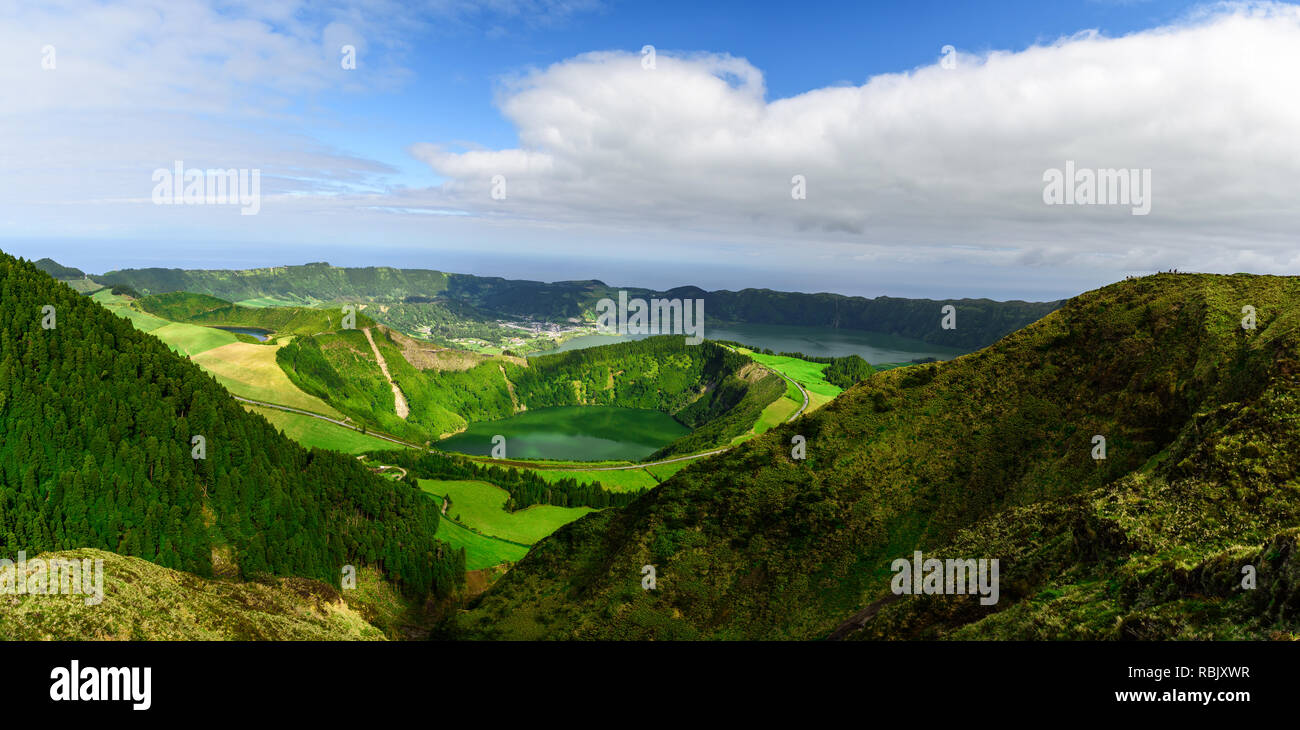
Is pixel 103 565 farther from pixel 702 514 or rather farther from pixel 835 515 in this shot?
pixel 835 515

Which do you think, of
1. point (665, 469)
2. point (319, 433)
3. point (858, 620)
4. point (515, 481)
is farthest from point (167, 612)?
point (319, 433)

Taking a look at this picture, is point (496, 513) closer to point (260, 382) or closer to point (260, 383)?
point (260, 383)

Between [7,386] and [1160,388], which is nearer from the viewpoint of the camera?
[1160,388]

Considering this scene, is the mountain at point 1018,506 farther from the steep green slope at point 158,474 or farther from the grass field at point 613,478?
the grass field at point 613,478

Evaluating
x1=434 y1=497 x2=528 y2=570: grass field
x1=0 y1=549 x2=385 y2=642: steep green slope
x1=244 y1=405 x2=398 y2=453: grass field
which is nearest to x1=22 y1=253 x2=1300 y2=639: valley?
x1=0 y1=549 x2=385 y2=642: steep green slope

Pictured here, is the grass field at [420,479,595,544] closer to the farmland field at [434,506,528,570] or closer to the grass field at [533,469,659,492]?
the farmland field at [434,506,528,570]

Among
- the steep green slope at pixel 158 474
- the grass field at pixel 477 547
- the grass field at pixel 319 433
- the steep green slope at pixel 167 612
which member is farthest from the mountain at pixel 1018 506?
the grass field at pixel 319 433
